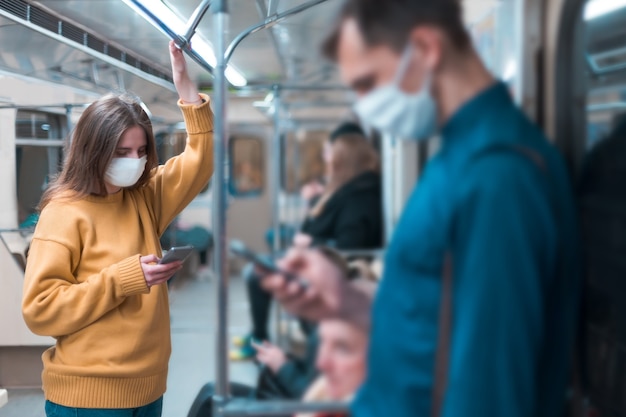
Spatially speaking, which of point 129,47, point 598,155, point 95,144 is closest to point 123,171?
point 95,144

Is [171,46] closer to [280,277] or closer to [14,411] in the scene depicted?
[280,277]

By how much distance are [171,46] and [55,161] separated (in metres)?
1.06

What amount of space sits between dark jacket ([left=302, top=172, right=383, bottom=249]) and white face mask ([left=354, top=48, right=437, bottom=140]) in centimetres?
15

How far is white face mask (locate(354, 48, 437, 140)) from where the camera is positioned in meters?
1.00

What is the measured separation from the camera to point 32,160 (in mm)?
2779

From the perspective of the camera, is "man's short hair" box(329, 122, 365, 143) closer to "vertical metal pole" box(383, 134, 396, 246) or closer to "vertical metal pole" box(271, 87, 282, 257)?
"vertical metal pole" box(383, 134, 396, 246)

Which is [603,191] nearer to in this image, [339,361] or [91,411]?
[339,361]

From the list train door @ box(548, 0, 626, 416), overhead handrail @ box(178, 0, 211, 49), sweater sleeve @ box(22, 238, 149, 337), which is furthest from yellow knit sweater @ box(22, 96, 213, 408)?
train door @ box(548, 0, 626, 416)

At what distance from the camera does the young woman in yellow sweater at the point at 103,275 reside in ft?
6.04

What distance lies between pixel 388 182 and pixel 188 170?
1096mm

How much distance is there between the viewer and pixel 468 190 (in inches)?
37.6

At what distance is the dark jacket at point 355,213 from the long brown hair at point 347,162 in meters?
0.01

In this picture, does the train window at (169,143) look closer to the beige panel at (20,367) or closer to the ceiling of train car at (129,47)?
the ceiling of train car at (129,47)

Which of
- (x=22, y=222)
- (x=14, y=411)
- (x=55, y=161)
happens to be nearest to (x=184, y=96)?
(x=55, y=161)
